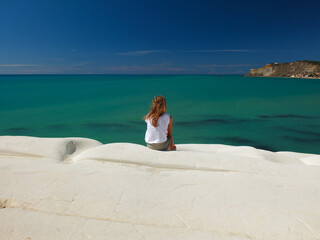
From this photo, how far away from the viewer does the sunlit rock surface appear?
2.05 meters

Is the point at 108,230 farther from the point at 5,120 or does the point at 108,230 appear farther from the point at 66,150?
the point at 5,120

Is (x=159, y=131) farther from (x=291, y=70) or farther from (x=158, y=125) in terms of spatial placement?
(x=291, y=70)

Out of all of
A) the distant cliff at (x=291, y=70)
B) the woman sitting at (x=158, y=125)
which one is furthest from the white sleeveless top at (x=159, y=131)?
the distant cliff at (x=291, y=70)

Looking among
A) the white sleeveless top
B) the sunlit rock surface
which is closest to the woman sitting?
the white sleeveless top

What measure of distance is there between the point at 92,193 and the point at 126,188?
0.40m

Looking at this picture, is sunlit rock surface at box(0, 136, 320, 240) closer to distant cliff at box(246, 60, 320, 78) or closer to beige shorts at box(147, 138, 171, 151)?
beige shorts at box(147, 138, 171, 151)

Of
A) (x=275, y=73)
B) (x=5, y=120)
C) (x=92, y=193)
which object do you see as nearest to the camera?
(x=92, y=193)

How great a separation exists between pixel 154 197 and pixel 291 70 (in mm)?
113555

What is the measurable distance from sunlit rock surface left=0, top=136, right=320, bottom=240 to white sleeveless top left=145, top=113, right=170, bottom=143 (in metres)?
0.42

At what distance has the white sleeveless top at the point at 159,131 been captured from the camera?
4.14m

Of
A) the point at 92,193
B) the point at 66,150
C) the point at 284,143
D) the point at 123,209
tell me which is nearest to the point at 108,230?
the point at 123,209

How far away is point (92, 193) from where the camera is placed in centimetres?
256

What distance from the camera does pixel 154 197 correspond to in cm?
253

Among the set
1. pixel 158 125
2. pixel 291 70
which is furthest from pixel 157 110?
pixel 291 70
